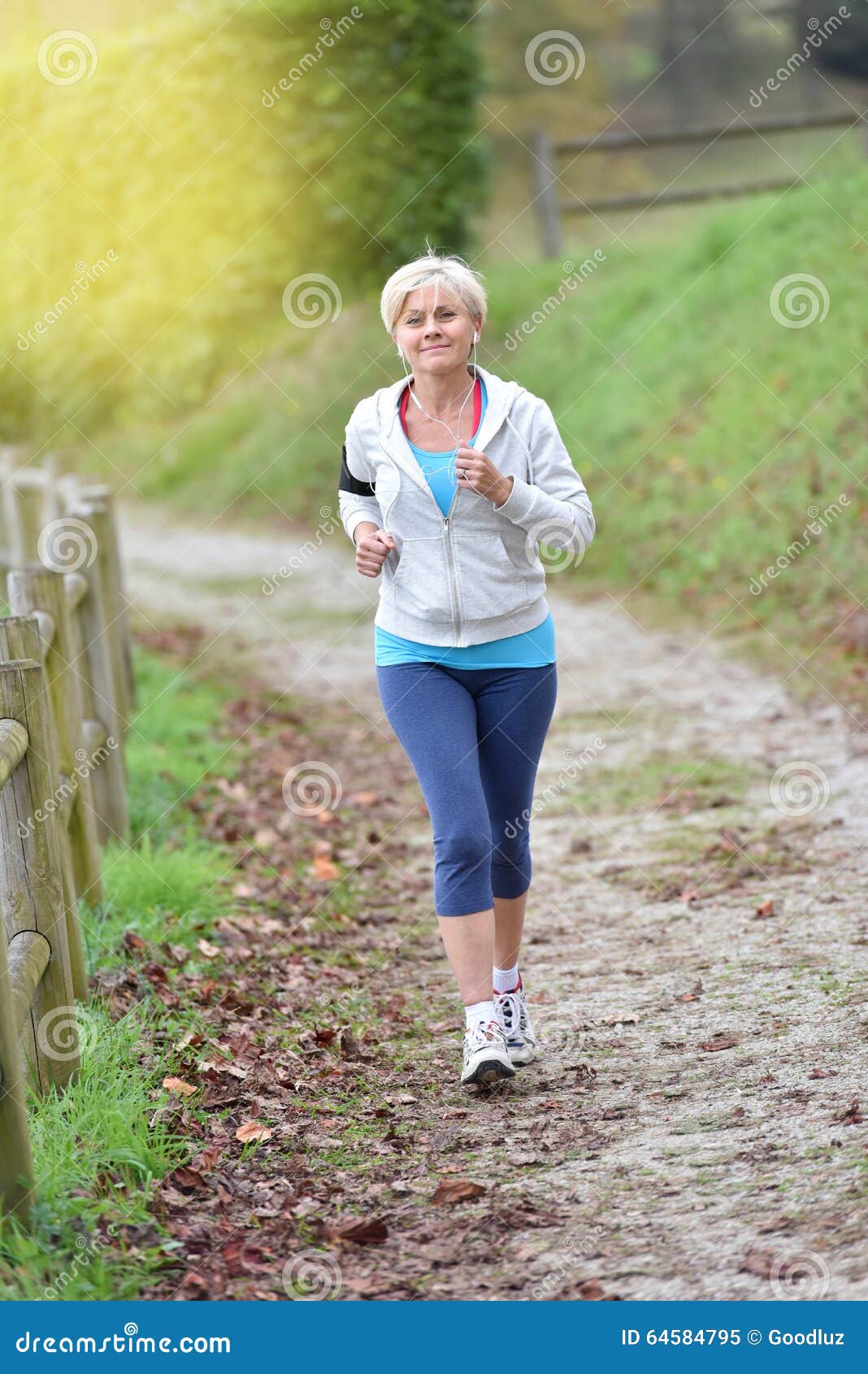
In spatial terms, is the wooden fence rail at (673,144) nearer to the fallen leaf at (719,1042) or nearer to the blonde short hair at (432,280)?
the blonde short hair at (432,280)

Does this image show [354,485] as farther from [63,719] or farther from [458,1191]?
[458,1191]

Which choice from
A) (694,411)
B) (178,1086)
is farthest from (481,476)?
(694,411)

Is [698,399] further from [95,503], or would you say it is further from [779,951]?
[779,951]

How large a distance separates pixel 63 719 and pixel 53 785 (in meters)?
1.44

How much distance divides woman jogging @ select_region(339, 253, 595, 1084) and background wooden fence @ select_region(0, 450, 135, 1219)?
0.92 m

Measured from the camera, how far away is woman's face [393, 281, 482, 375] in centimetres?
362

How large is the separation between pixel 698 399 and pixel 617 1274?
32.6 ft

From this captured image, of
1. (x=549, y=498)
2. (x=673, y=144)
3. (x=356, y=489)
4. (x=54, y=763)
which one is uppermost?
(x=673, y=144)

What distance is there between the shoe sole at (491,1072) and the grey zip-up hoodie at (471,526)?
110 cm

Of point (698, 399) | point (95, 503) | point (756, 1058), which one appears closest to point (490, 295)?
point (698, 399)

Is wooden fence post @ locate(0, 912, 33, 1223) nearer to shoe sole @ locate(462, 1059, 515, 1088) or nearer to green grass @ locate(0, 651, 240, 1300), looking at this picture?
green grass @ locate(0, 651, 240, 1300)

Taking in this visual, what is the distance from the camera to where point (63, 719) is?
16.3ft

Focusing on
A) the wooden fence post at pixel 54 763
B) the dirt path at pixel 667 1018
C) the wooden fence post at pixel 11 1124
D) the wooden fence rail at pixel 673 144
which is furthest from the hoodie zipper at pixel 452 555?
the wooden fence rail at pixel 673 144

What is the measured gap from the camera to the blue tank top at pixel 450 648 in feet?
12.1
